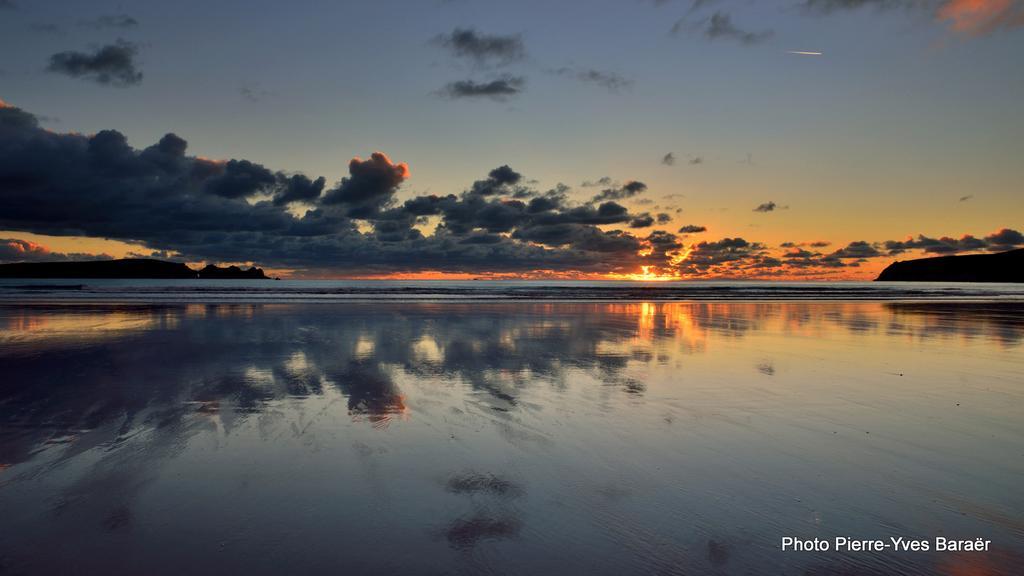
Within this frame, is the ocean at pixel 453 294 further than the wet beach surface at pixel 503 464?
Yes

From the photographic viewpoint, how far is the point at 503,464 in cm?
681

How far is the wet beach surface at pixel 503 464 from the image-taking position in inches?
183

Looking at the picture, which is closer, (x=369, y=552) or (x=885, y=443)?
(x=369, y=552)

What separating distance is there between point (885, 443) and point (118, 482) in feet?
32.5

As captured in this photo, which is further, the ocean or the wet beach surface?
the ocean

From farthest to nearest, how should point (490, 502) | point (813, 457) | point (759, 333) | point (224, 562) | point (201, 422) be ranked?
point (759, 333) < point (201, 422) < point (813, 457) < point (490, 502) < point (224, 562)

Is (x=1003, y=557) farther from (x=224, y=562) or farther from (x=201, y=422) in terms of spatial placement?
(x=201, y=422)

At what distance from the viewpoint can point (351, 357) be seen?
1548 centimetres

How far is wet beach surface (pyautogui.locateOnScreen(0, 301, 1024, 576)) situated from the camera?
466 centimetres

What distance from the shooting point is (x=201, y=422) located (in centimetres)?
870

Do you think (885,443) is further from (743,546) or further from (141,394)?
(141,394)

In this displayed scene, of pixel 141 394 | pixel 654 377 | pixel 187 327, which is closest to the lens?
pixel 141 394

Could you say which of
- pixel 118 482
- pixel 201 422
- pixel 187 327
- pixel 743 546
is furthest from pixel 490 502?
pixel 187 327

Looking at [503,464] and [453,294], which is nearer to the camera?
[503,464]
